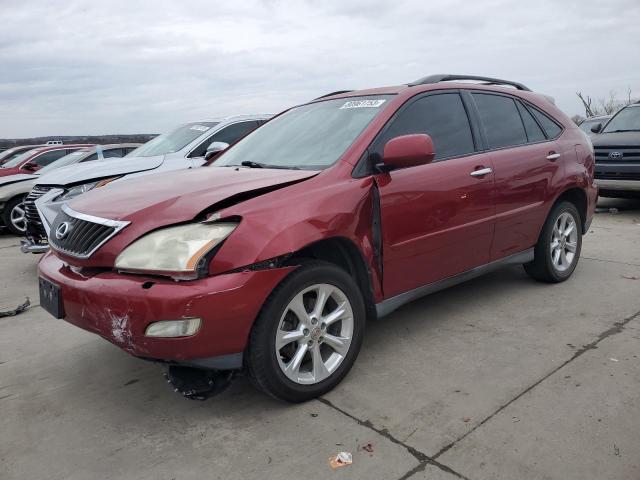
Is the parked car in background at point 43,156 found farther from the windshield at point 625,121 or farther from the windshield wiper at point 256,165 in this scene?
the windshield at point 625,121

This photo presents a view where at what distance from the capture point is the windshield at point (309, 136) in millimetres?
3309

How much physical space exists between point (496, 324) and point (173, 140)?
17.6ft

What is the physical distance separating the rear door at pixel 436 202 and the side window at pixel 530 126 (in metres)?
0.76

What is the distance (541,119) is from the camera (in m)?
4.55

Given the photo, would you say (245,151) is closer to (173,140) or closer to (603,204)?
(173,140)

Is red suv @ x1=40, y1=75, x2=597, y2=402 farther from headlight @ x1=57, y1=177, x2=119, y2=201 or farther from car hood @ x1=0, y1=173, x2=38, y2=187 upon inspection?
car hood @ x1=0, y1=173, x2=38, y2=187

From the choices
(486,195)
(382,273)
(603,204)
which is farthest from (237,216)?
(603,204)

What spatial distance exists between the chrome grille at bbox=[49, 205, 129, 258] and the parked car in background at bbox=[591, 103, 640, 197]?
7806 mm

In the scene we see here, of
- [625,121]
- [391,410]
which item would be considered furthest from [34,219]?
[625,121]

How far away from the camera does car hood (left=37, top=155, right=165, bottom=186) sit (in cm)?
625

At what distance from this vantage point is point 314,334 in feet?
9.33

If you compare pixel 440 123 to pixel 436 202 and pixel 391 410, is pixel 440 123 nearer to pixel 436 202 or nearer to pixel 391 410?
pixel 436 202

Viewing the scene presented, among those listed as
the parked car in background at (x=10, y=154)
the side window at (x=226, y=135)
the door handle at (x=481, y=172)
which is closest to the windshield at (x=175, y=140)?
the side window at (x=226, y=135)

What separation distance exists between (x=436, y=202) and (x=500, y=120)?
119cm
